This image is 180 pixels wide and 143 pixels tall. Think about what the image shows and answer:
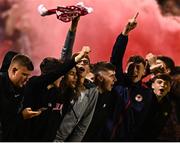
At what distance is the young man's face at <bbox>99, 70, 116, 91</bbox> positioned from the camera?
2.79 meters

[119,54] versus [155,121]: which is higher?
[119,54]

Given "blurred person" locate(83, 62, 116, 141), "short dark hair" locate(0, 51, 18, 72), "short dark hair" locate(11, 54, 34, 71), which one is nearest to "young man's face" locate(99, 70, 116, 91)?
"blurred person" locate(83, 62, 116, 141)

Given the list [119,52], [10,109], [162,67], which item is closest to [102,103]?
[119,52]

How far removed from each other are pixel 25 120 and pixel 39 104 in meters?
0.13

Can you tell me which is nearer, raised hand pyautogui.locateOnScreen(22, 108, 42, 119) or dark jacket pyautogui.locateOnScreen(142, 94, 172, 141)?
raised hand pyautogui.locateOnScreen(22, 108, 42, 119)

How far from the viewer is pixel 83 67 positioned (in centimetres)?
278

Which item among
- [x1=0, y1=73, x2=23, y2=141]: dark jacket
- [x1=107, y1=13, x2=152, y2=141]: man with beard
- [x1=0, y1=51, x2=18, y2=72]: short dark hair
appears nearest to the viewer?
[x1=0, y1=73, x2=23, y2=141]: dark jacket

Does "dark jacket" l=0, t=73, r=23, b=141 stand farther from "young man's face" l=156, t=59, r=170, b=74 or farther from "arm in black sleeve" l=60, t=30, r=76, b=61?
"young man's face" l=156, t=59, r=170, b=74

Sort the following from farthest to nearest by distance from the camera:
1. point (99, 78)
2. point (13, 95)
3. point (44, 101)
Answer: point (99, 78)
point (44, 101)
point (13, 95)

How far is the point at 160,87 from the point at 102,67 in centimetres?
39

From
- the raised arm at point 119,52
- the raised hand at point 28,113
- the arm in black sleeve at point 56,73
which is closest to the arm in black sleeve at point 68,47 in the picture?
the arm in black sleeve at point 56,73

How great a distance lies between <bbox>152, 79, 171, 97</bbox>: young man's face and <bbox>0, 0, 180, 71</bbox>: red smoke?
0.17 metres

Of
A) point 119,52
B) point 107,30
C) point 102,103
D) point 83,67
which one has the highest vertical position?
point 107,30

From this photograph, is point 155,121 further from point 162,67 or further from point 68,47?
point 68,47
